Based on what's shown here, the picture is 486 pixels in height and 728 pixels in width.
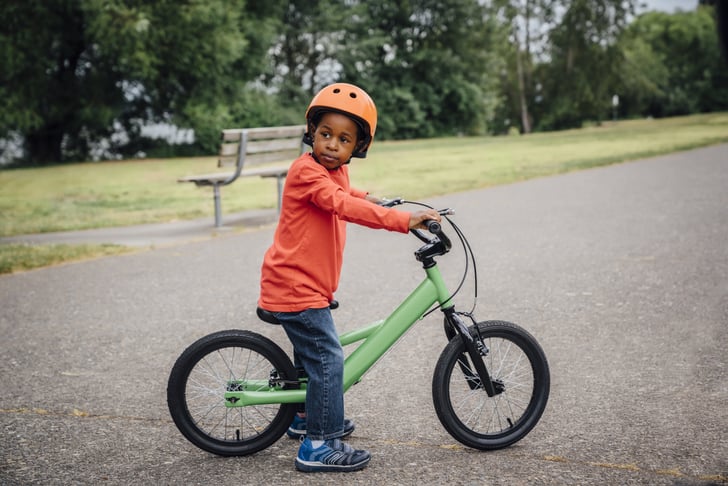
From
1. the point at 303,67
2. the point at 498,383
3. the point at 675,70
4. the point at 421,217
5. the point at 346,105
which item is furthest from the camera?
the point at 675,70

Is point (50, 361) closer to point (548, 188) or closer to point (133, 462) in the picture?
point (133, 462)

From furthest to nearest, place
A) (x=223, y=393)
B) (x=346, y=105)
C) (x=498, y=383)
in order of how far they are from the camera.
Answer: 1. (x=223, y=393)
2. (x=498, y=383)
3. (x=346, y=105)

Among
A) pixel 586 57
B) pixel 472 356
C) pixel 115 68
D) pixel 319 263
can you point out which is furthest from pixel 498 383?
pixel 586 57

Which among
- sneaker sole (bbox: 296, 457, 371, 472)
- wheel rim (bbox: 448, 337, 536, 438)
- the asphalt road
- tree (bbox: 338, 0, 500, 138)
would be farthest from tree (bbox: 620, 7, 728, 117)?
sneaker sole (bbox: 296, 457, 371, 472)

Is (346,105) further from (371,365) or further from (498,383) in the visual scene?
(498,383)

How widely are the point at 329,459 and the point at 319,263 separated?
804 mm

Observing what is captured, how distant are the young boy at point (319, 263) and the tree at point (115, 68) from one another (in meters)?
25.3

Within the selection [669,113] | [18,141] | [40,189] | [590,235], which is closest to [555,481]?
[590,235]

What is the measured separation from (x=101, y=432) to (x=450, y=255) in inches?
188

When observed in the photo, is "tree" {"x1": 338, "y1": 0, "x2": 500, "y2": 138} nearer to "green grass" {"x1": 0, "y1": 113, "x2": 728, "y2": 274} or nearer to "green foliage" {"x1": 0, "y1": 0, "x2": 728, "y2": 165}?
"green foliage" {"x1": 0, "y1": 0, "x2": 728, "y2": 165}

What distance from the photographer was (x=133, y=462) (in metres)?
3.31

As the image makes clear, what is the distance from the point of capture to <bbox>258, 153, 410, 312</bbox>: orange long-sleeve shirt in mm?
3090

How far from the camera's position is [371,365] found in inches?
130

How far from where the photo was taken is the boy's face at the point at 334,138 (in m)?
3.11
